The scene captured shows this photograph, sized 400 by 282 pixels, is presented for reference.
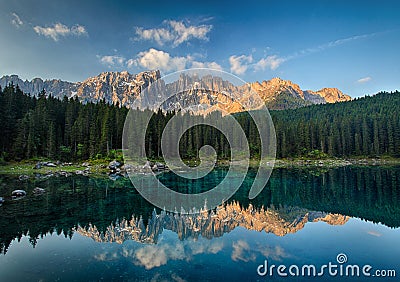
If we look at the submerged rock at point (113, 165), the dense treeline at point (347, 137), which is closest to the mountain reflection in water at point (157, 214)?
the submerged rock at point (113, 165)

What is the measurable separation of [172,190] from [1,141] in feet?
128

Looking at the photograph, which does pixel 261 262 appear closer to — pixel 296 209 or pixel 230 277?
pixel 230 277

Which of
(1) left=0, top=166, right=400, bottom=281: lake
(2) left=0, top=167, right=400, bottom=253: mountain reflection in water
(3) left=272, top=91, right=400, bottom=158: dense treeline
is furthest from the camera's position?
(3) left=272, top=91, right=400, bottom=158: dense treeline

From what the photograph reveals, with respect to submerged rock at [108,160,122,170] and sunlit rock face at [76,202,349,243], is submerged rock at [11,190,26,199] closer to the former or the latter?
sunlit rock face at [76,202,349,243]

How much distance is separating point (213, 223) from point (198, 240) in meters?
3.25

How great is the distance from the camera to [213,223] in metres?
16.7

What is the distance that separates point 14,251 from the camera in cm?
1149

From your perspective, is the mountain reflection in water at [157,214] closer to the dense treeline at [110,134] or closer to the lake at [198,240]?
the lake at [198,240]

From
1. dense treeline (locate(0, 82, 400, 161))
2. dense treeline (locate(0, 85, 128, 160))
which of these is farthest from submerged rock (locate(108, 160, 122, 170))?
dense treeline (locate(0, 85, 128, 160))

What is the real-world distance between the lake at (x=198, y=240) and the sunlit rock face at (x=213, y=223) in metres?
0.06

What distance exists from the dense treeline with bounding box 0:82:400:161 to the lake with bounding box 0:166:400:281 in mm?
33338

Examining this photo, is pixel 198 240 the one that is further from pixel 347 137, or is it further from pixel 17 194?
pixel 347 137

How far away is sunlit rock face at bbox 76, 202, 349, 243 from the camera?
46.9ft

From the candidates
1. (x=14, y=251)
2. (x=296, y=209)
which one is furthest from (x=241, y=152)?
(x=14, y=251)
